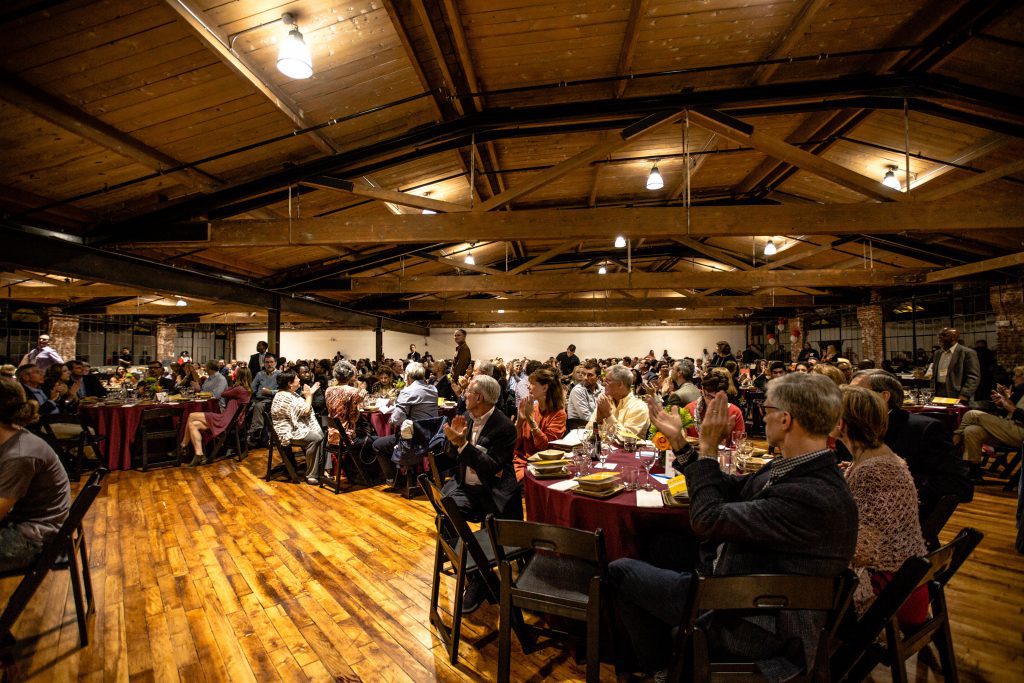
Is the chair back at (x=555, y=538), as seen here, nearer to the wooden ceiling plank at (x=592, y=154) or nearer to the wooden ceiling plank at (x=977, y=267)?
the wooden ceiling plank at (x=592, y=154)

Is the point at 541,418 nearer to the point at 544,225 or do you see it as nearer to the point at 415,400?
the point at 415,400

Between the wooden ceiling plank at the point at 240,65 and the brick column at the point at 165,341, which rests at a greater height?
the wooden ceiling plank at the point at 240,65

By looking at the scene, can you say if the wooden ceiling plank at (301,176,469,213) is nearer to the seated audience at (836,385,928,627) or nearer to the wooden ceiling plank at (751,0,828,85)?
the wooden ceiling plank at (751,0,828,85)

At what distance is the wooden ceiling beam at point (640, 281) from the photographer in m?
8.88

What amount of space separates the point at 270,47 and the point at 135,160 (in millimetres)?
2020

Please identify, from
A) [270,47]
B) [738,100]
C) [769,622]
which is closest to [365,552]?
[769,622]

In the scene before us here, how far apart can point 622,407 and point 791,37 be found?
12.2 feet

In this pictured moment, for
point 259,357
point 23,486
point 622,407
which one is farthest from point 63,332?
point 622,407

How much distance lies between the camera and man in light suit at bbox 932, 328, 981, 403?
598 cm

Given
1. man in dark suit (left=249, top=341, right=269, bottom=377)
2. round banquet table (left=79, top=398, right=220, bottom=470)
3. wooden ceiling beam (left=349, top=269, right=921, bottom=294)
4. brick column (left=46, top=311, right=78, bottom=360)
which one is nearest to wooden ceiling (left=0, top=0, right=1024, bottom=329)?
man in dark suit (left=249, top=341, right=269, bottom=377)

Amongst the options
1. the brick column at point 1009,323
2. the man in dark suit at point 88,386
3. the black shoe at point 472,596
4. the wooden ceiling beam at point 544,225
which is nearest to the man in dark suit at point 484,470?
the black shoe at point 472,596

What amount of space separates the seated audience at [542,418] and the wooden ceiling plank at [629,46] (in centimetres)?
300

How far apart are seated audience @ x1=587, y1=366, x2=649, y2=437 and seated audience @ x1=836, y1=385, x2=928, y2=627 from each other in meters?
1.89

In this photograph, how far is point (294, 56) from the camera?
3.12 m
